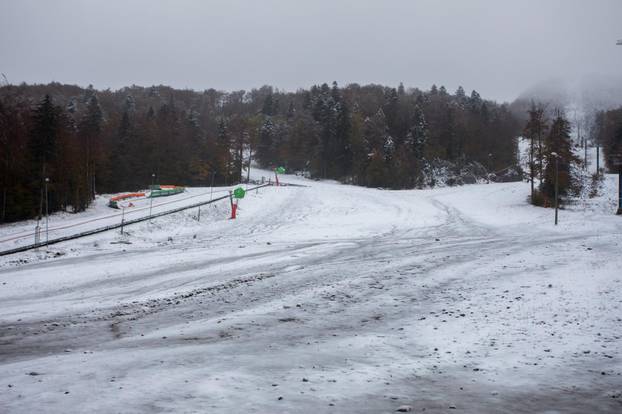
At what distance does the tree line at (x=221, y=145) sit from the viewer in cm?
4262

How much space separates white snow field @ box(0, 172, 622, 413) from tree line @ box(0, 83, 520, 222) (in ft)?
85.2

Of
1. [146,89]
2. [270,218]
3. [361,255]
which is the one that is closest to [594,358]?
[361,255]

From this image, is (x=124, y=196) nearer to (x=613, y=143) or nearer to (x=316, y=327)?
(x=316, y=327)

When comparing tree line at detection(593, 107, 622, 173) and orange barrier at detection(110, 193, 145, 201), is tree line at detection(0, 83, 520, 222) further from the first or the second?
tree line at detection(593, 107, 622, 173)

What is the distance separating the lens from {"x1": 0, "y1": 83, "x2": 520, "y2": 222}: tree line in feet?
140

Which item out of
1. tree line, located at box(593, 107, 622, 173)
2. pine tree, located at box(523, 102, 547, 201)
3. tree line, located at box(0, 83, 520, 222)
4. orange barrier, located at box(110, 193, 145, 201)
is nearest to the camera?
tree line, located at box(0, 83, 520, 222)

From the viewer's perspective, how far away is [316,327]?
977cm

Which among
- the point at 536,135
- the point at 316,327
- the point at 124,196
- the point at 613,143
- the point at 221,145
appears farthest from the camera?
the point at 221,145

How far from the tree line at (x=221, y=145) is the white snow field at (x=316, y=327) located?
1022 inches

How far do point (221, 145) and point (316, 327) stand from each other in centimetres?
7381

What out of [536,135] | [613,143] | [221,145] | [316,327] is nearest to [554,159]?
[536,135]

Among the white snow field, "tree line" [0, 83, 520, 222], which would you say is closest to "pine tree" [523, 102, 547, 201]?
the white snow field

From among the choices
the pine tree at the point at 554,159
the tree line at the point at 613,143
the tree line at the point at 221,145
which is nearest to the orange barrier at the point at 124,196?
the tree line at the point at 221,145

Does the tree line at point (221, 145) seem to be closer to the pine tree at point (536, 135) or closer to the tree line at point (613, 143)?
the tree line at point (613, 143)
